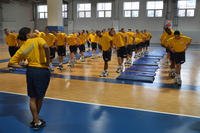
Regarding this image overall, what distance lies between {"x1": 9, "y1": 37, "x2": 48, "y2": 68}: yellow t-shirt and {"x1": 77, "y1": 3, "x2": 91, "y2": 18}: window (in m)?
22.8

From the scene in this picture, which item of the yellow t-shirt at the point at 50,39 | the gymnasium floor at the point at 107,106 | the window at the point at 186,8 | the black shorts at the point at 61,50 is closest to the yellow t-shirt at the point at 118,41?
the gymnasium floor at the point at 107,106

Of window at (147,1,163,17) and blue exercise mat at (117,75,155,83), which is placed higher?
window at (147,1,163,17)

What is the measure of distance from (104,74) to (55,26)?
646 centimetres

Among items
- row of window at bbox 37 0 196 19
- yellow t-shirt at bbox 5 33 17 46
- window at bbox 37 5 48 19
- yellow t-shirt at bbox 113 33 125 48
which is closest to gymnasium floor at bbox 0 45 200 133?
yellow t-shirt at bbox 113 33 125 48

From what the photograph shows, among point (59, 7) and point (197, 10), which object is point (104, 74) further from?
point (197, 10)

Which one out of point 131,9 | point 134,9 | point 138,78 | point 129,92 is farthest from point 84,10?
point 129,92

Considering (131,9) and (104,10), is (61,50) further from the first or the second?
(104,10)

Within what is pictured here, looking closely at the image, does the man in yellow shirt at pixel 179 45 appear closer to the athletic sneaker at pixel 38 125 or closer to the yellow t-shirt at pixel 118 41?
the yellow t-shirt at pixel 118 41

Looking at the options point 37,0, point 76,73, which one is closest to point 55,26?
point 76,73

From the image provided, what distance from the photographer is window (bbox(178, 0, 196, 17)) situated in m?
22.0

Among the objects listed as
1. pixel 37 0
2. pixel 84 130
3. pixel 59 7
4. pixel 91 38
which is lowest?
pixel 84 130

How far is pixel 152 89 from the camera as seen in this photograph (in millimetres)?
6418

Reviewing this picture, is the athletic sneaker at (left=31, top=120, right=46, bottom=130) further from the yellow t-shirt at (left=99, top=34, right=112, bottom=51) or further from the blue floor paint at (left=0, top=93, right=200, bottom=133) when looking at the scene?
the yellow t-shirt at (left=99, top=34, right=112, bottom=51)

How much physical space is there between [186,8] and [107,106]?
20.0m
